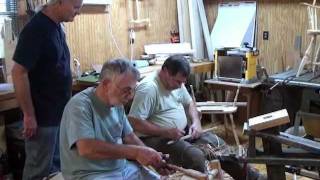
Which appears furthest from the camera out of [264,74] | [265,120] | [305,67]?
[264,74]

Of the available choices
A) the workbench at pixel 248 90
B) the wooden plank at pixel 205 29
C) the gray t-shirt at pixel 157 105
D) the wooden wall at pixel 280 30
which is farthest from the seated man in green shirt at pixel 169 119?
the wooden plank at pixel 205 29

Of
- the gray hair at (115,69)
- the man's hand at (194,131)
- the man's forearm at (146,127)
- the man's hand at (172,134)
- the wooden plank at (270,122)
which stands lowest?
the man's hand at (194,131)

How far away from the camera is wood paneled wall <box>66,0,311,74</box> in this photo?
412 cm

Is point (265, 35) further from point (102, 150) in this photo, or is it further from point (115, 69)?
point (102, 150)

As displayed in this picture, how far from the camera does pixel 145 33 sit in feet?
15.7

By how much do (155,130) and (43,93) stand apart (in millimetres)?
732

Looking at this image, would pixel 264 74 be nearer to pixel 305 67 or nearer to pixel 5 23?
pixel 305 67

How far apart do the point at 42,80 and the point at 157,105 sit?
2.51 feet

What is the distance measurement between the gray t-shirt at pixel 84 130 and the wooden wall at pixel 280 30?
2.93 metres

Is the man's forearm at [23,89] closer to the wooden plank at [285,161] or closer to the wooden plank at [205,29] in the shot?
the wooden plank at [285,161]

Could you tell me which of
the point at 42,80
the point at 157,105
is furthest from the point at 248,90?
the point at 42,80

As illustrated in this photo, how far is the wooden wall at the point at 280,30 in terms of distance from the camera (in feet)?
14.1

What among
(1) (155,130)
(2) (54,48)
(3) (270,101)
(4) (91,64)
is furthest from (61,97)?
(3) (270,101)

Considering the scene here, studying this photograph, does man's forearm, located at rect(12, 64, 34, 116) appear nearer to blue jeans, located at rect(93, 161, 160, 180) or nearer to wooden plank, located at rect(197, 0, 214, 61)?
blue jeans, located at rect(93, 161, 160, 180)
